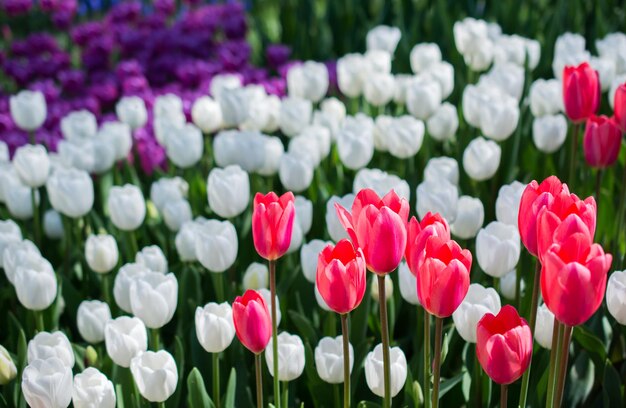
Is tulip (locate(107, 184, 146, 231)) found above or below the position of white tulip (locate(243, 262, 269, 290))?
above

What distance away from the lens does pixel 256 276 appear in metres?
2.29

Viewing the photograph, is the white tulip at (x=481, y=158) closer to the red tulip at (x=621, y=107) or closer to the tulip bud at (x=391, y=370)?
the red tulip at (x=621, y=107)

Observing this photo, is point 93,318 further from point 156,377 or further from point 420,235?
point 420,235

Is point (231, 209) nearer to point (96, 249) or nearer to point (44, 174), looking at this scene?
point (96, 249)

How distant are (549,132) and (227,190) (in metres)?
0.99

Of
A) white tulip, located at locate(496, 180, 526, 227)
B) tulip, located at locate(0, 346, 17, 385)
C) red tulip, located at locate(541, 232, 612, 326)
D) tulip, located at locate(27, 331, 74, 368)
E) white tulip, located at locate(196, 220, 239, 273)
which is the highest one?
red tulip, located at locate(541, 232, 612, 326)

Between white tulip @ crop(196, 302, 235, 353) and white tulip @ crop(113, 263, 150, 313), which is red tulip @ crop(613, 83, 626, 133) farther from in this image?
white tulip @ crop(113, 263, 150, 313)

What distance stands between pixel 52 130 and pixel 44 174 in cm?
147

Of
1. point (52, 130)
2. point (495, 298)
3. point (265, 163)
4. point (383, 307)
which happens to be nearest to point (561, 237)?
point (383, 307)

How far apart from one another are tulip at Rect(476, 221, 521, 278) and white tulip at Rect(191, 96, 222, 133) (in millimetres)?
1426

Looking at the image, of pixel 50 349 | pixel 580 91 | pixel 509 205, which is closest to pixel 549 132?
pixel 580 91

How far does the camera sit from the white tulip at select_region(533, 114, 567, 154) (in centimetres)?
276

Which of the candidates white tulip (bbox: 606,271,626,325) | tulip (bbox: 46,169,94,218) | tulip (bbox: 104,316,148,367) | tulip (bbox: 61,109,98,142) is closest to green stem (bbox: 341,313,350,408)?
tulip (bbox: 104,316,148,367)

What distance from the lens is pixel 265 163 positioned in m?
2.86
